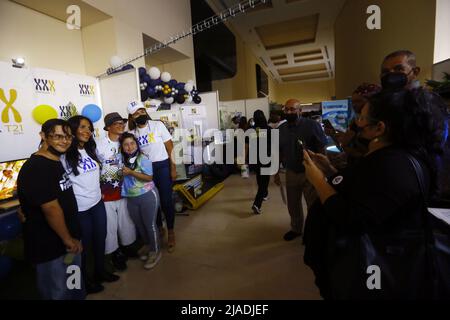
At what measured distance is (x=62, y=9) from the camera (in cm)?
304

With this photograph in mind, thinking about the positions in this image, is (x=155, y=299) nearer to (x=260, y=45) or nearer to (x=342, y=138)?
(x=342, y=138)

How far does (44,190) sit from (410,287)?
1744 mm

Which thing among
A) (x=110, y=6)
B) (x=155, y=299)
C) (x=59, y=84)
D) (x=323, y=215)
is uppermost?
(x=110, y=6)

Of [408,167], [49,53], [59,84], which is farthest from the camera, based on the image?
[49,53]

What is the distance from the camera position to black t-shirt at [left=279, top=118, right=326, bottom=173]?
7.83ft

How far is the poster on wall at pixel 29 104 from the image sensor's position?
2273 millimetres

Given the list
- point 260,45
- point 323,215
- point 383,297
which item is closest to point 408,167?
point 323,215

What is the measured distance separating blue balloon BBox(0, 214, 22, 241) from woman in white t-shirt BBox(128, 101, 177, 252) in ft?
3.65

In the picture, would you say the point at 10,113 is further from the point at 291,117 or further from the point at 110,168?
the point at 291,117

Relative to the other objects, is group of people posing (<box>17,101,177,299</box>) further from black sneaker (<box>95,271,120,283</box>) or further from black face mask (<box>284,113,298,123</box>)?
black face mask (<box>284,113,298,123</box>)

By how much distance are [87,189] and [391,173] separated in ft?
6.18

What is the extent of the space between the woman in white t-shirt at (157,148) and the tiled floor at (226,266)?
1.18 ft

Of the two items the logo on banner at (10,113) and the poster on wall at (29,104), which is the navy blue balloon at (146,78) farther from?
the logo on banner at (10,113)

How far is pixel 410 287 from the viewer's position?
2.77 feet
